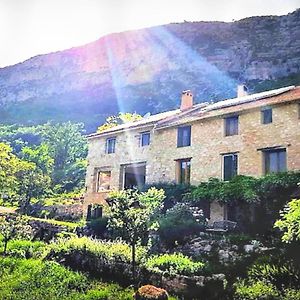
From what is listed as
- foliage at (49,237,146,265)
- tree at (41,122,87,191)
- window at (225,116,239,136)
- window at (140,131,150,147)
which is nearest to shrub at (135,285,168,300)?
foliage at (49,237,146,265)

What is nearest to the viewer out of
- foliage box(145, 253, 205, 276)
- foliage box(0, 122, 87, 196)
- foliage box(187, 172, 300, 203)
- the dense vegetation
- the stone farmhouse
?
foliage box(145, 253, 205, 276)

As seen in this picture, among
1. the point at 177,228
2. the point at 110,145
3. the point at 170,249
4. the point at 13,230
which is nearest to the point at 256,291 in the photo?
the point at 170,249

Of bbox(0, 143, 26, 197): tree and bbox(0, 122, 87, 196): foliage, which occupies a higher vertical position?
bbox(0, 122, 87, 196): foliage

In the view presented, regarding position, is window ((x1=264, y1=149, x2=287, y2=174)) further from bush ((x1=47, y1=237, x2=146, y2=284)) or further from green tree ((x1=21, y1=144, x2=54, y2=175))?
green tree ((x1=21, y1=144, x2=54, y2=175))

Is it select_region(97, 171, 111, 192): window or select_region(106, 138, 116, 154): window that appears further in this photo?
select_region(97, 171, 111, 192): window

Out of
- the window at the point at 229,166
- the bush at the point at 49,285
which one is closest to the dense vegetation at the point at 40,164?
the bush at the point at 49,285

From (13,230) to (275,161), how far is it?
11635 millimetres

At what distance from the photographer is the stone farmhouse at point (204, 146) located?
60.3ft

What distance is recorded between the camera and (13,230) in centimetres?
1888

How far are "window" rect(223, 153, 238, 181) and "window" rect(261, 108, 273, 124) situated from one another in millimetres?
2023

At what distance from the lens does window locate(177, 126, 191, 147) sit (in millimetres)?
21797

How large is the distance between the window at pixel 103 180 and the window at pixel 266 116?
10.3m

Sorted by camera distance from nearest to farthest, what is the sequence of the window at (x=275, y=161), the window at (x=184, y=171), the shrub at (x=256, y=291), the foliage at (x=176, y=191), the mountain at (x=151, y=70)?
the shrub at (x=256, y=291), the window at (x=275, y=161), the foliage at (x=176, y=191), the window at (x=184, y=171), the mountain at (x=151, y=70)

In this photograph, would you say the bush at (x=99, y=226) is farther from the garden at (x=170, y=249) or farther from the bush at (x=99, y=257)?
the bush at (x=99, y=257)
